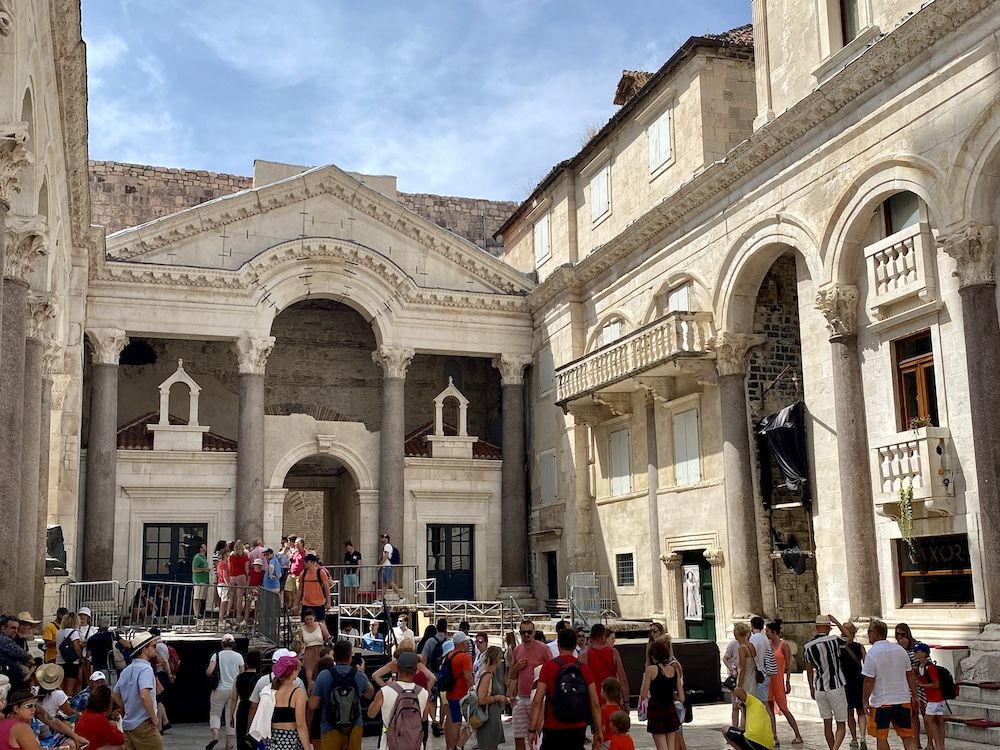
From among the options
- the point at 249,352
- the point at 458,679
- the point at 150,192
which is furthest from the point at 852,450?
the point at 150,192

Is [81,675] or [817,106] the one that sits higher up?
[817,106]

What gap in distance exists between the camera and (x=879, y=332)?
710 inches

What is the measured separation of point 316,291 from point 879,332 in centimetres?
1568

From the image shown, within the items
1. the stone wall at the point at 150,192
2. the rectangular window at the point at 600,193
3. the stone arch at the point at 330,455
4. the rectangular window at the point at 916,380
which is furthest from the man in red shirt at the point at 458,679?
the stone wall at the point at 150,192

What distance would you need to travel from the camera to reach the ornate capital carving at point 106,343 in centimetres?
2703

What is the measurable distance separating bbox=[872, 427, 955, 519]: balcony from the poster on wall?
6.38 meters

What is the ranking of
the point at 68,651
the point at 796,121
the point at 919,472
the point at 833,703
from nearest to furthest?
the point at 833,703 < the point at 68,651 < the point at 919,472 < the point at 796,121

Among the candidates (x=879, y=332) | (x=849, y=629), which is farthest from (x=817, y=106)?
(x=849, y=629)

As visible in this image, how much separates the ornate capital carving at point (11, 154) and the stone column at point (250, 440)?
580 inches

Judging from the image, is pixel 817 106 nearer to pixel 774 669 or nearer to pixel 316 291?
pixel 774 669

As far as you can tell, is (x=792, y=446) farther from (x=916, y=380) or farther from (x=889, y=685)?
(x=889, y=685)

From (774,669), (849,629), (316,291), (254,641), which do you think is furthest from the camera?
(316,291)

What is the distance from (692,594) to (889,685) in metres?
12.2

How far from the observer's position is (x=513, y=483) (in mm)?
30250
